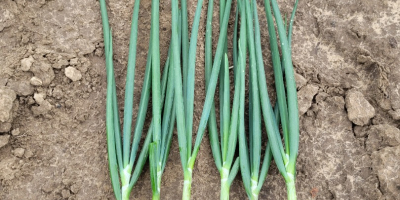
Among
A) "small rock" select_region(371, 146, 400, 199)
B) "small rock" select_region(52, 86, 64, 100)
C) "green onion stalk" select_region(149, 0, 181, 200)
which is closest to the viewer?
"green onion stalk" select_region(149, 0, 181, 200)

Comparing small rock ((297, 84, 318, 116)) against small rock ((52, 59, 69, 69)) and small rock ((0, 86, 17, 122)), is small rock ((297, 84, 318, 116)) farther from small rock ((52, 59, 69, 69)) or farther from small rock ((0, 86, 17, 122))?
small rock ((0, 86, 17, 122))

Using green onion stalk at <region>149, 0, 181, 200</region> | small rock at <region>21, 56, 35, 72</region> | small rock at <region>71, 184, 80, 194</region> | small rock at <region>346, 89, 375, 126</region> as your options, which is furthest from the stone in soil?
small rock at <region>346, 89, 375, 126</region>

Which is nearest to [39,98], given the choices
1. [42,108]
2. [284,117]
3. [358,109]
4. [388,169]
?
[42,108]

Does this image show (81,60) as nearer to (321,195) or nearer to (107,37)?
(107,37)

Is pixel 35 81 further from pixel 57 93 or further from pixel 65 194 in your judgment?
pixel 65 194

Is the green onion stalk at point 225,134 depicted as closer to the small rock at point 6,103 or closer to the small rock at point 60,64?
the small rock at point 60,64
